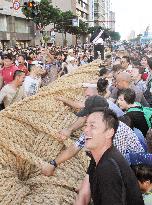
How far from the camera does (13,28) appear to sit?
190ft

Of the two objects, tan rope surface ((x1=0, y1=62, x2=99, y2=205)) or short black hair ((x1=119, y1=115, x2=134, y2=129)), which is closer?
tan rope surface ((x1=0, y1=62, x2=99, y2=205))

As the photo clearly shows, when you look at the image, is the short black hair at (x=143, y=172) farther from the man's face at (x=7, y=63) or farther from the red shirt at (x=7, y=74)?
the man's face at (x=7, y=63)

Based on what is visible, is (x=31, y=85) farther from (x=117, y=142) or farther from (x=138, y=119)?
(x=117, y=142)

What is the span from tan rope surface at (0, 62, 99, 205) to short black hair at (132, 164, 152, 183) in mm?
599

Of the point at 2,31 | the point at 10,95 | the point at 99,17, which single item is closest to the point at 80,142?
the point at 10,95

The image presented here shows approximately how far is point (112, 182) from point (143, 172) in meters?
0.78

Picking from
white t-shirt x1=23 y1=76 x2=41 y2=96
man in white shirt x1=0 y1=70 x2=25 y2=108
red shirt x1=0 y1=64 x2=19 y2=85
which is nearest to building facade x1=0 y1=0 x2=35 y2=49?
red shirt x1=0 y1=64 x2=19 y2=85

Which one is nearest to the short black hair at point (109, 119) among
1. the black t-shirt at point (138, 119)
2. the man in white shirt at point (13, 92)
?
the black t-shirt at point (138, 119)

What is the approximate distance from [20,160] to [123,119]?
1301 mm

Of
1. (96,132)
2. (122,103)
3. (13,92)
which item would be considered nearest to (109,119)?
(96,132)

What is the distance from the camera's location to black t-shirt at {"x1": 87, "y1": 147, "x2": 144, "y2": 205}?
228 centimetres

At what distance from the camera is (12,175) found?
329 cm

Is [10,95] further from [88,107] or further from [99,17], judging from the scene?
[99,17]

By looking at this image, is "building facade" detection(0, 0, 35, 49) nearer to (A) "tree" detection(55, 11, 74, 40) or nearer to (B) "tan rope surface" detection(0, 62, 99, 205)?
(A) "tree" detection(55, 11, 74, 40)
